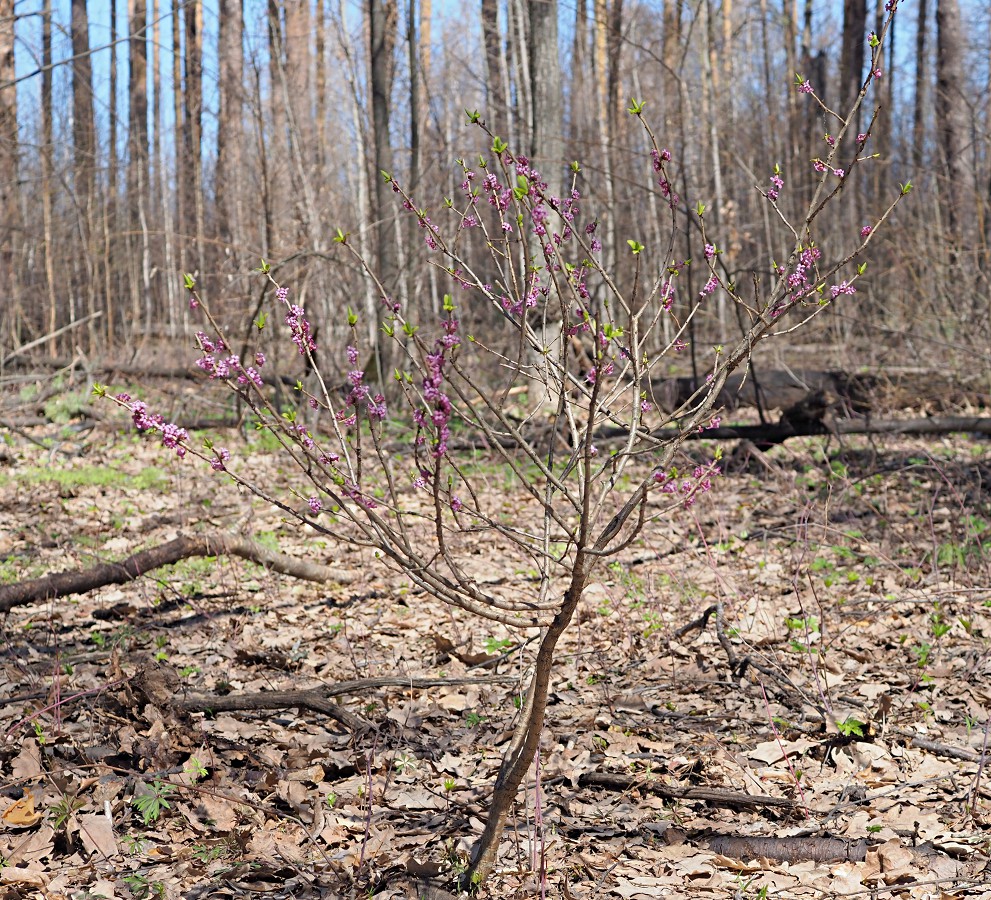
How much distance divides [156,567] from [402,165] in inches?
656

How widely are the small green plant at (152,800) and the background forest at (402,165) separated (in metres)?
2.94

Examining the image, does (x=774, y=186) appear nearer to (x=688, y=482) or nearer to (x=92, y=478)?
(x=688, y=482)

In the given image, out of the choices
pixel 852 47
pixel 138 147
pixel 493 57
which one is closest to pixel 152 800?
pixel 852 47

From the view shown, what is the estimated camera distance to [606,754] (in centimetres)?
328

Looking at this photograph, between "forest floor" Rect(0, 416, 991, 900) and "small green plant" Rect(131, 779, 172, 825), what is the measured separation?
0.5 inches

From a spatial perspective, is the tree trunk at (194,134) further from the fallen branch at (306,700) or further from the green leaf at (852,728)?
the green leaf at (852,728)

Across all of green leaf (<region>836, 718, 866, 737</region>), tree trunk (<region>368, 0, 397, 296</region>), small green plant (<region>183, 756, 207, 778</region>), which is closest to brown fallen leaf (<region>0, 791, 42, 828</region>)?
small green plant (<region>183, 756, 207, 778</region>)

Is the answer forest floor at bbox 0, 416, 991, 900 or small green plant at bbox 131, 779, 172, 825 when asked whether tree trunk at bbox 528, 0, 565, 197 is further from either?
small green plant at bbox 131, 779, 172, 825

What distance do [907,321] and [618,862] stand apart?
29.1 feet

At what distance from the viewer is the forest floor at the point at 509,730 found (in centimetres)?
261

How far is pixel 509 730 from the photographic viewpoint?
3473 mm

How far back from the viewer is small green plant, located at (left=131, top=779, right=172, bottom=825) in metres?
2.87

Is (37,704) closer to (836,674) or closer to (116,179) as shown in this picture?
(836,674)

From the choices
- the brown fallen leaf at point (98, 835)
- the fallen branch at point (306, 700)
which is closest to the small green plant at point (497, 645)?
the fallen branch at point (306, 700)
